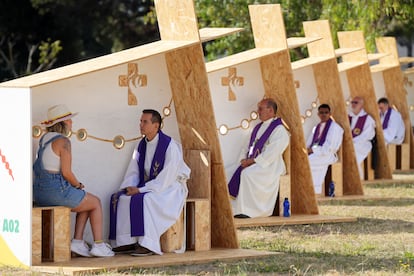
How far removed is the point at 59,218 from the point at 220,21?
56.0ft

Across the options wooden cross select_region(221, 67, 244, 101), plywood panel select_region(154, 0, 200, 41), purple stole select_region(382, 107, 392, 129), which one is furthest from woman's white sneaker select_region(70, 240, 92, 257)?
purple stole select_region(382, 107, 392, 129)

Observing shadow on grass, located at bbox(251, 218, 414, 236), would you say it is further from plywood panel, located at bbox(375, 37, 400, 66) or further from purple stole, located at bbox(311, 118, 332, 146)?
plywood panel, located at bbox(375, 37, 400, 66)

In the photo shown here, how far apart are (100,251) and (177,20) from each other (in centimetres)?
245

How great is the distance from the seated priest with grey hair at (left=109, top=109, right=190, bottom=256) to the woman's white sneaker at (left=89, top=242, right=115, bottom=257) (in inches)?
10.2

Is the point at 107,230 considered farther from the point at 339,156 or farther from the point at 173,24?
the point at 339,156

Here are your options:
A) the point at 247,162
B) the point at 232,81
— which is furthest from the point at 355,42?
the point at 247,162

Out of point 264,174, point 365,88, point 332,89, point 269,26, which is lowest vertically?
point 264,174

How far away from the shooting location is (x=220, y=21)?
27750 mm

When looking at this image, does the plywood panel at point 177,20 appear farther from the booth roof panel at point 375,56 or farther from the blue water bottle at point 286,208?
the booth roof panel at point 375,56

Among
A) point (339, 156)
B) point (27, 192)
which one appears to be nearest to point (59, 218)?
point (27, 192)

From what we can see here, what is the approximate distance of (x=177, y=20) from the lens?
12.2 m

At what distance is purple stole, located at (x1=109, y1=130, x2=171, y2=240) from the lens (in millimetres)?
11875

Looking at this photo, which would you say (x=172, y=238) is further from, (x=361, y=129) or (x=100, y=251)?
(x=361, y=129)

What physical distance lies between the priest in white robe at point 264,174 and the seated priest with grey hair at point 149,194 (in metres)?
3.30
